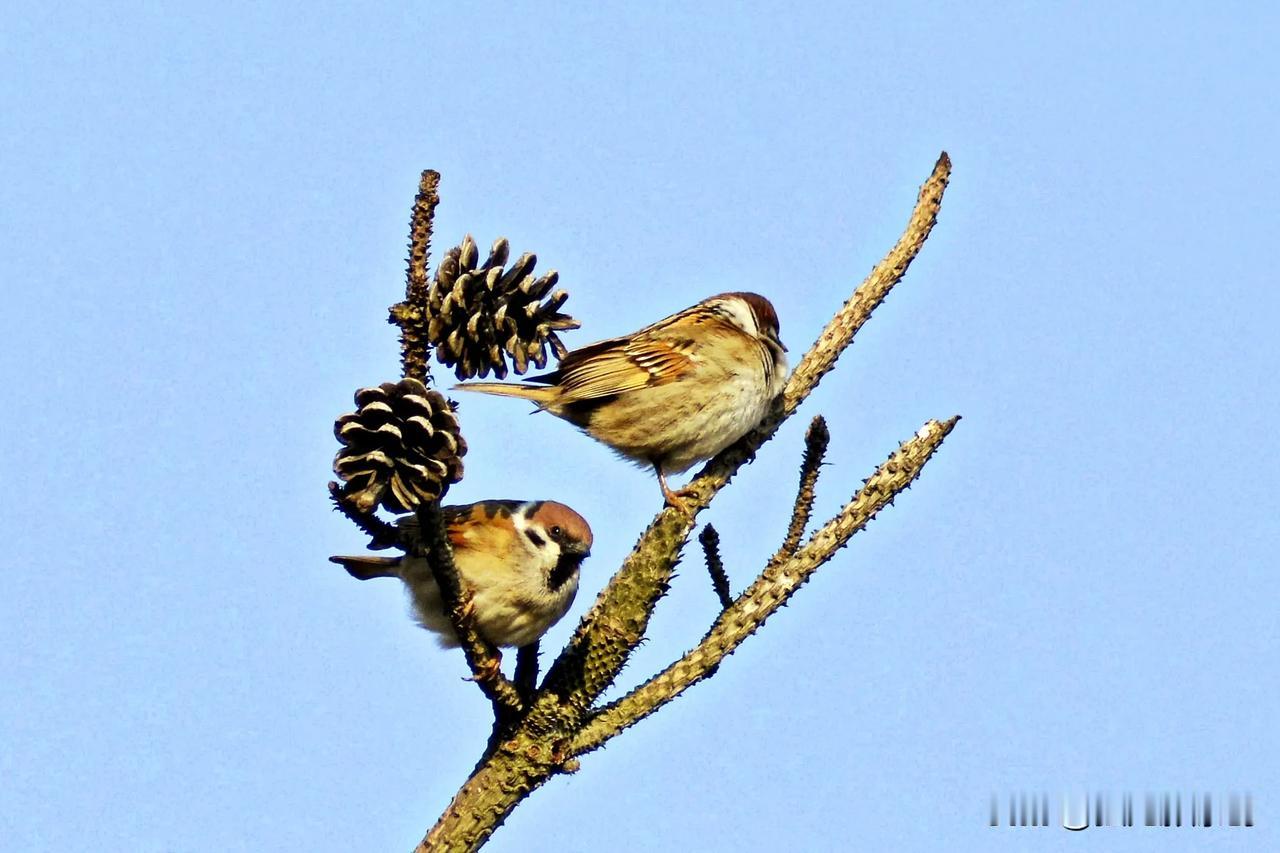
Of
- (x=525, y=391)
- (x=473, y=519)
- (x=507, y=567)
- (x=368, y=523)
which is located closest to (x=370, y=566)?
(x=473, y=519)

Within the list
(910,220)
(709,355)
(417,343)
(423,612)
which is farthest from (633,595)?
(709,355)

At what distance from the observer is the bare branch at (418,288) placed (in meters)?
3.71

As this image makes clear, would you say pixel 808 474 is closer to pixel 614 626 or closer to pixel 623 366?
pixel 614 626

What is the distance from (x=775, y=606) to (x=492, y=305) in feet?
4.10

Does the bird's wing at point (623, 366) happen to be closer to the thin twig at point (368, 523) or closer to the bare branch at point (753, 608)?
the bare branch at point (753, 608)

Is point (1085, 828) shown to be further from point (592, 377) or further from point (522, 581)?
point (592, 377)

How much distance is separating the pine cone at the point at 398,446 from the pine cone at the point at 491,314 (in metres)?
0.32

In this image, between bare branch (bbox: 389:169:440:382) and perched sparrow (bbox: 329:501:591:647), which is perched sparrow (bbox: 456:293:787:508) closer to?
perched sparrow (bbox: 329:501:591:647)

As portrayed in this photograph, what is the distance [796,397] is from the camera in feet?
18.2

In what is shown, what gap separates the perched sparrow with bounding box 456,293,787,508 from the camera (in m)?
6.27

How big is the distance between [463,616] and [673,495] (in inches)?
53.7

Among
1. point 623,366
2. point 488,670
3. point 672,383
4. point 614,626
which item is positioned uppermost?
point 623,366

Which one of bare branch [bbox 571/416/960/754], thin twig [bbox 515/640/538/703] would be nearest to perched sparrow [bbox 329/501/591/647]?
thin twig [bbox 515/640/538/703]

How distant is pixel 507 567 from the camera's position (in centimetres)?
546
